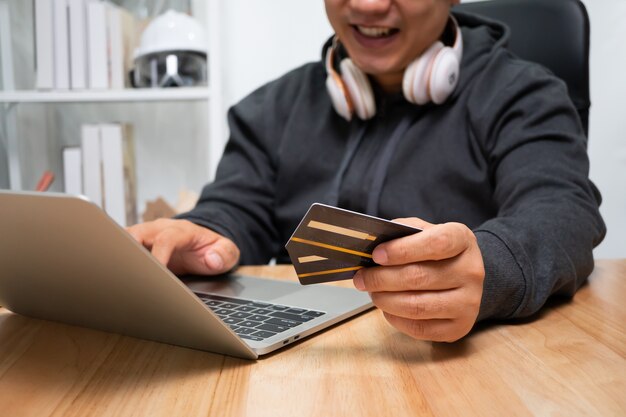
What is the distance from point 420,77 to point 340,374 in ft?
2.29

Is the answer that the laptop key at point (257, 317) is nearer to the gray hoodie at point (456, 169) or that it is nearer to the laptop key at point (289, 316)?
the laptop key at point (289, 316)

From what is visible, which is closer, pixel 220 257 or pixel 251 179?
pixel 220 257

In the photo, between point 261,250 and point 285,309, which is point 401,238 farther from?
point 261,250

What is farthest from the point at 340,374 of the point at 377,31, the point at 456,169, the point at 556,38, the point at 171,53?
the point at 171,53

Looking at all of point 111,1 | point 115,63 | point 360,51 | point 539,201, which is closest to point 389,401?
point 539,201

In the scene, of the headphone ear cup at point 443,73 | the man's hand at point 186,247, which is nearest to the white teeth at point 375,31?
the headphone ear cup at point 443,73

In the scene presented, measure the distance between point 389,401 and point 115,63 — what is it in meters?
1.70

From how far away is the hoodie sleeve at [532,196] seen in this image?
72 centimetres

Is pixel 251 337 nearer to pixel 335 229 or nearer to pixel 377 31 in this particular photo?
pixel 335 229

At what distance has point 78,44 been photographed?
1.96m

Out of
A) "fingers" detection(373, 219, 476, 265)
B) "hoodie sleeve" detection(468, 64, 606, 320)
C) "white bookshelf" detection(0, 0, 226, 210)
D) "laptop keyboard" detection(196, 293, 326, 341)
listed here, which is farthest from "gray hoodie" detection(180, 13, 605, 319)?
"white bookshelf" detection(0, 0, 226, 210)

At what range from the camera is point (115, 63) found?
1.98 meters

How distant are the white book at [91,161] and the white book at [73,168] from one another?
13 mm

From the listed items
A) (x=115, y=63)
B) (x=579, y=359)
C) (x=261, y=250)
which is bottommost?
(x=261, y=250)
